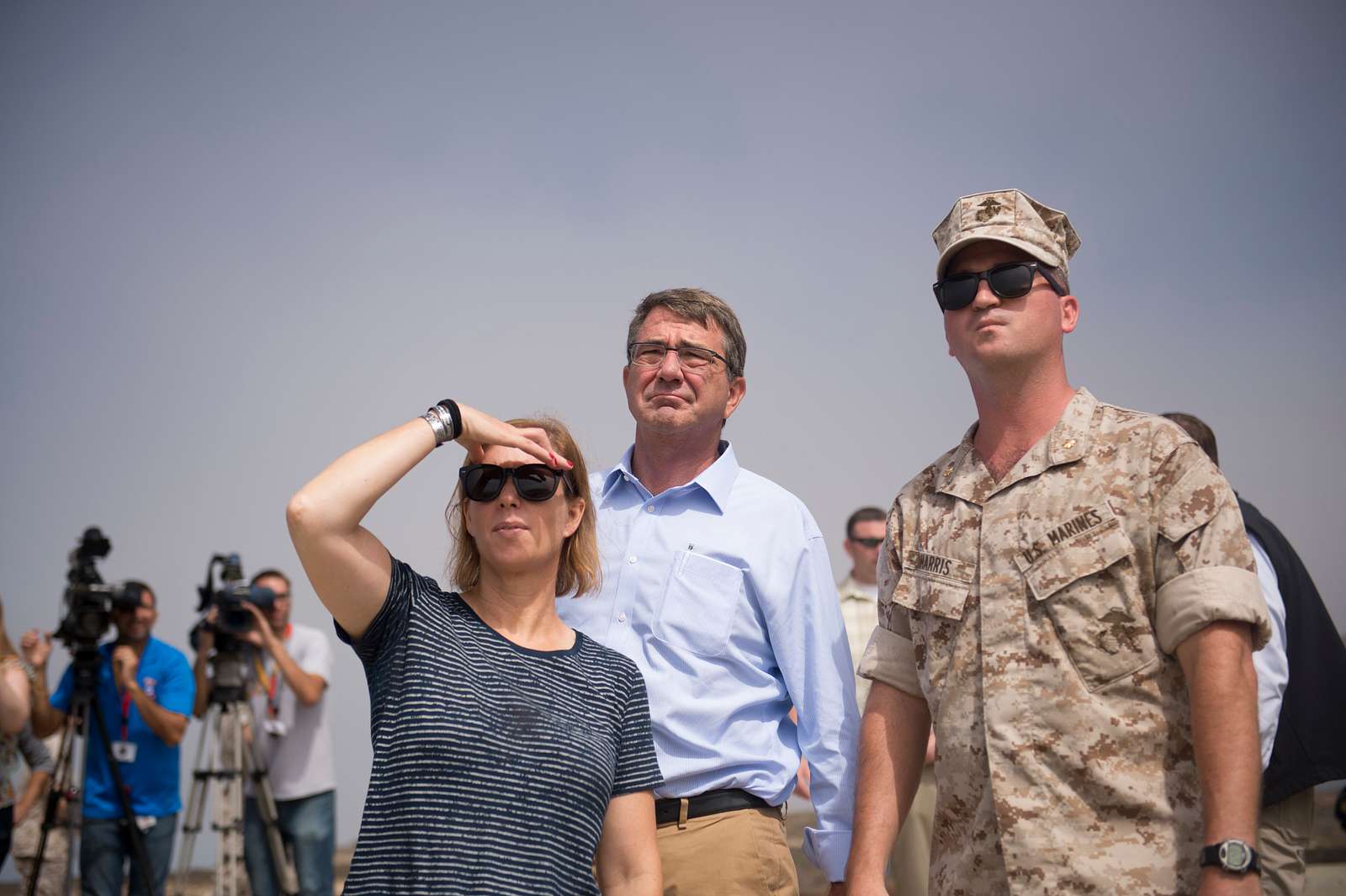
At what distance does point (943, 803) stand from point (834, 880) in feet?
1.78

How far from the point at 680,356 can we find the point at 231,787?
433 cm

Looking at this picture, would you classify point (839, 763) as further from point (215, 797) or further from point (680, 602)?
point (215, 797)

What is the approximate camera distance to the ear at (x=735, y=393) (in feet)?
10.7

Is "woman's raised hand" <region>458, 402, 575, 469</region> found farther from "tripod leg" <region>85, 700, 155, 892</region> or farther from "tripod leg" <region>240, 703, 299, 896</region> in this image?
"tripod leg" <region>240, 703, 299, 896</region>

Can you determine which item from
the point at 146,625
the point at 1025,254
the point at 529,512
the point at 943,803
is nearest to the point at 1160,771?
the point at 943,803

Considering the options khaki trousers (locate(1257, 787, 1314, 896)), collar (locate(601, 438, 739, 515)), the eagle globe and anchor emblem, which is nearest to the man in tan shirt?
khaki trousers (locate(1257, 787, 1314, 896))

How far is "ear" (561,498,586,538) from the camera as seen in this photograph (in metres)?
2.67

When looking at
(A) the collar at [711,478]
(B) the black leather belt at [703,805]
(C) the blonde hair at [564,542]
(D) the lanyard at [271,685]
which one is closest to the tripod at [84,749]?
(D) the lanyard at [271,685]

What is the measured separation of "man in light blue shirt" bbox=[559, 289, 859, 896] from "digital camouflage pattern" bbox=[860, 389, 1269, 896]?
0.50 meters

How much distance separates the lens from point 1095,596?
2.12 m

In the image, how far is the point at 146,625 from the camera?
629 cm

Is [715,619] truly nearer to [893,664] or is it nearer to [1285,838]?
[893,664]

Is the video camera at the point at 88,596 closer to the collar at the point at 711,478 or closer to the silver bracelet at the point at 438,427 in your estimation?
the collar at the point at 711,478

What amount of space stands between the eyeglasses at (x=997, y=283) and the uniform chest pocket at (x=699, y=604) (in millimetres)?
944
